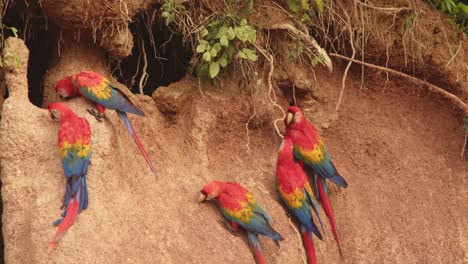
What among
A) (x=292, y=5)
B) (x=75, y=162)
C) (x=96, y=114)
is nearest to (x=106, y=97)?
(x=96, y=114)

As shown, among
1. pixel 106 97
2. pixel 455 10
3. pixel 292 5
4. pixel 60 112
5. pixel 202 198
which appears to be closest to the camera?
pixel 60 112

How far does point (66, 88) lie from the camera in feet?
11.9

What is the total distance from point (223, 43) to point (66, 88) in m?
0.94

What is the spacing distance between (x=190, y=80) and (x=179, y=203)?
2.82 ft

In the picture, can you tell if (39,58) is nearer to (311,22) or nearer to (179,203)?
(179,203)

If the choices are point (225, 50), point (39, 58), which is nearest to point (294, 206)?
point (225, 50)

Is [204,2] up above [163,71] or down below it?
above

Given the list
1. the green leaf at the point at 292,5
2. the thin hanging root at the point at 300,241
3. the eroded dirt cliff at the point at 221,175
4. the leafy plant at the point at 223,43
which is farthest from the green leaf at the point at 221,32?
the thin hanging root at the point at 300,241

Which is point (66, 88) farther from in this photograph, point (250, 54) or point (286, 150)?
point (286, 150)

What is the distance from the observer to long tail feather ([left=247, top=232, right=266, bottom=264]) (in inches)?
143

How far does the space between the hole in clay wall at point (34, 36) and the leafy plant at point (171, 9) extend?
2.18ft

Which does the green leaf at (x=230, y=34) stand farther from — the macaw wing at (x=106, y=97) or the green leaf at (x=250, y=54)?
the macaw wing at (x=106, y=97)

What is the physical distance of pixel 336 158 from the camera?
4.50m

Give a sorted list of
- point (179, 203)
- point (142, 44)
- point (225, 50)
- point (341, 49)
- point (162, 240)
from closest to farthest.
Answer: point (162, 240)
point (179, 203)
point (225, 50)
point (142, 44)
point (341, 49)
